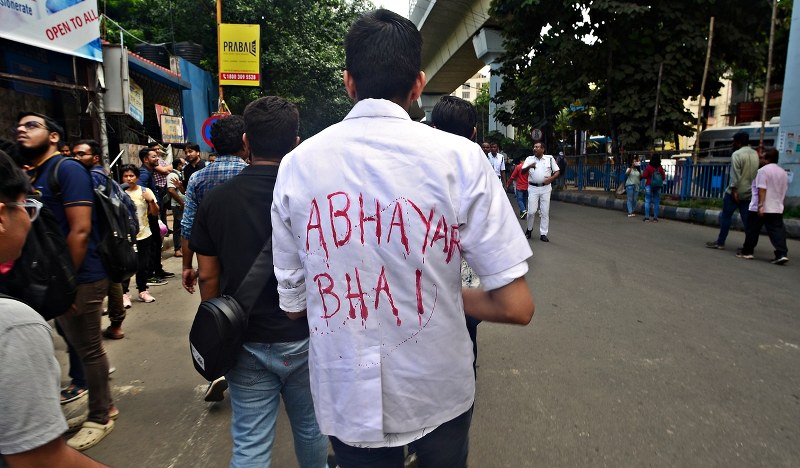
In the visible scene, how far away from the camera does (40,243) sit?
1.89 m

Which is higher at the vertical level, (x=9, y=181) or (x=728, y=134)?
(x=728, y=134)

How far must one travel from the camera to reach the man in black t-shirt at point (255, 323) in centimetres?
180

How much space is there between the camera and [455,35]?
1052 inches

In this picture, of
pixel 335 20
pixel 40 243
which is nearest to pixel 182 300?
pixel 40 243

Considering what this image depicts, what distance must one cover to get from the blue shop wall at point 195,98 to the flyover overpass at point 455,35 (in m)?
7.41

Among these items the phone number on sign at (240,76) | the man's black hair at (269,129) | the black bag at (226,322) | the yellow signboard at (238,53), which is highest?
the yellow signboard at (238,53)

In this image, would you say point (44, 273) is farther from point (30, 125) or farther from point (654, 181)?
point (654, 181)

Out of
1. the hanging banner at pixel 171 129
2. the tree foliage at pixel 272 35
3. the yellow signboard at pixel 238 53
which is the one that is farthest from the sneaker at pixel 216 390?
the tree foliage at pixel 272 35

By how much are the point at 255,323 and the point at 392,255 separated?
0.84 meters

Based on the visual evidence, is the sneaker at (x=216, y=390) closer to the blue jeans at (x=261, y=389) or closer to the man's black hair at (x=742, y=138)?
the blue jeans at (x=261, y=389)

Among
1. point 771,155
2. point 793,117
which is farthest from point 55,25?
point 793,117

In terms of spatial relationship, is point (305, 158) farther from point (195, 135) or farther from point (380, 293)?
point (195, 135)

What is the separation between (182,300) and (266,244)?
444 cm

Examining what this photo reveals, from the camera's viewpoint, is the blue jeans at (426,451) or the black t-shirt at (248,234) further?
the black t-shirt at (248,234)
